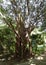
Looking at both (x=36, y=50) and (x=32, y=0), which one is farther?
(x=36, y=50)

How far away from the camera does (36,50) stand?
486 inches

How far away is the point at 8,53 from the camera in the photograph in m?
12.1

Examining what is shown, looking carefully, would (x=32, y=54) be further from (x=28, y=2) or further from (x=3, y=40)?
(x=28, y=2)

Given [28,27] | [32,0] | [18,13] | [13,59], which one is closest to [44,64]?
[13,59]

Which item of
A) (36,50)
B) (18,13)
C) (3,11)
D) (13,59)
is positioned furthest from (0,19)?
(36,50)

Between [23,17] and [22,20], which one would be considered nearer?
[22,20]

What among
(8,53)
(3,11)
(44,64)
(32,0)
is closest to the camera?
(44,64)

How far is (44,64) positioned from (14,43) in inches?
161

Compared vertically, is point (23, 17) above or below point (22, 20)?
above

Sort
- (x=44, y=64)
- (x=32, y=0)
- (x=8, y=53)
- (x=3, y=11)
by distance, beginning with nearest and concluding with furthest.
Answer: (x=44, y=64), (x=3, y=11), (x=32, y=0), (x=8, y=53)

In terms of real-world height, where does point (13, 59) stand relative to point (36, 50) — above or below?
below

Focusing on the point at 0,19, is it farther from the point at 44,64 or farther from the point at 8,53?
the point at 44,64

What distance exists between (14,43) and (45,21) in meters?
3.07

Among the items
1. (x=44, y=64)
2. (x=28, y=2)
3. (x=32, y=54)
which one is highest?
(x=28, y=2)
